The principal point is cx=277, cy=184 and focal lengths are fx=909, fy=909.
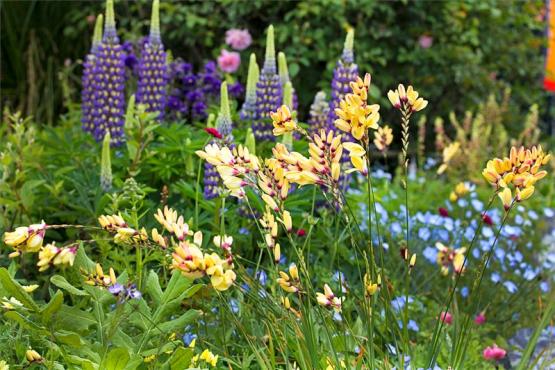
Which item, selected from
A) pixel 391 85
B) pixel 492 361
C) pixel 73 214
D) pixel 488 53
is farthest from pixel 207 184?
pixel 488 53

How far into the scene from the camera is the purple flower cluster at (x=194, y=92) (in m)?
4.08

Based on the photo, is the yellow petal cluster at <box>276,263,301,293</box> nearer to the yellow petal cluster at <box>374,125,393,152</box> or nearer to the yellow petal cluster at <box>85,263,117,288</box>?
the yellow petal cluster at <box>85,263,117,288</box>

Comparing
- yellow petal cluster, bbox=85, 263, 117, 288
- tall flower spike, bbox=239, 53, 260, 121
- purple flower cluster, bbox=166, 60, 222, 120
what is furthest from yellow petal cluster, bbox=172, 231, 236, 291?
purple flower cluster, bbox=166, 60, 222, 120

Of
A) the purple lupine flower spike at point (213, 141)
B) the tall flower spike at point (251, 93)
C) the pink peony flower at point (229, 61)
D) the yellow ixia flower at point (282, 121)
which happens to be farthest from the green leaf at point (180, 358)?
the pink peony flower at point (229, 61)

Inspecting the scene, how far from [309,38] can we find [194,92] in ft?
8.51

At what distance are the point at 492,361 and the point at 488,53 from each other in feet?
16.0

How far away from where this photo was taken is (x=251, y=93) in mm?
3414

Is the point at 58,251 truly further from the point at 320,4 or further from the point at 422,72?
the point at 422,72

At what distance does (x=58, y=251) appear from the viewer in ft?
5.49

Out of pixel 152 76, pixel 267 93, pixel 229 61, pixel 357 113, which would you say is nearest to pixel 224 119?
pixel 267 93

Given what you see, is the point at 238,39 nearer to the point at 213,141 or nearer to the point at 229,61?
the point at 229,61

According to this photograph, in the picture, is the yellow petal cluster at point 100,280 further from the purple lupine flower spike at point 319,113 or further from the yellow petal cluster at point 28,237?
the purple lupine flower spike at point 319,113

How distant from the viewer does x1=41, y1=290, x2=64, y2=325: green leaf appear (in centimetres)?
178

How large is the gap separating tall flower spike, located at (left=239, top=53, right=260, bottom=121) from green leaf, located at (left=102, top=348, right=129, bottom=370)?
1.72m
